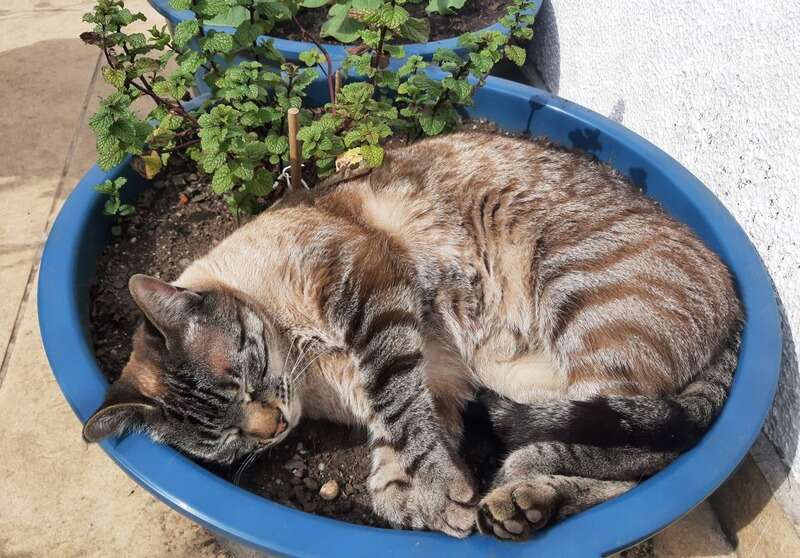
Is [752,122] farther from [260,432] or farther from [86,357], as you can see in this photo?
[86,357]

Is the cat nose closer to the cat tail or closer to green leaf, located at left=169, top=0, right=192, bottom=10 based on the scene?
the cat tail

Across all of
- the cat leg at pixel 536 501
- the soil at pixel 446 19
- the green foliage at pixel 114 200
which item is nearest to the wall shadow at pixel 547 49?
the soil at pixel 446 19

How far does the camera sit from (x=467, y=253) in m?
2.34

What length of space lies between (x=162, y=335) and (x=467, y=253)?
3.44ft

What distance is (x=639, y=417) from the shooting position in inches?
76.1

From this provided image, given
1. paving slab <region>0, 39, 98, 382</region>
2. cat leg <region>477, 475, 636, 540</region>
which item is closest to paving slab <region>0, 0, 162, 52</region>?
paving slab <region>0, 39, 98, 382</region>

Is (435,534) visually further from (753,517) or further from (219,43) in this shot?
(219,43)

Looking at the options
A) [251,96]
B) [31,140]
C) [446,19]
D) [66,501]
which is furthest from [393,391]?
[31,140]

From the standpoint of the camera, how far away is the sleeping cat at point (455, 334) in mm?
1925

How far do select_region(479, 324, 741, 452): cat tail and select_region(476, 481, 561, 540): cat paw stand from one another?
0.70ft

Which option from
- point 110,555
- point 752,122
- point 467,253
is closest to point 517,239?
point 467,253

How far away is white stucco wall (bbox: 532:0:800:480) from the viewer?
217 centimetres

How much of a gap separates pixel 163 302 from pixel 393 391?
74 centimetres

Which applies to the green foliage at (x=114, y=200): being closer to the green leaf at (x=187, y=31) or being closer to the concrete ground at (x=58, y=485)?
the green leaf at (x=187, y=31)
